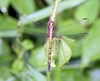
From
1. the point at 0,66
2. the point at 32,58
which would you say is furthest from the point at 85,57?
the point at 0,66

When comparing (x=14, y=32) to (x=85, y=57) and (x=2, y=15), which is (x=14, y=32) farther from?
(x=85, y=57)

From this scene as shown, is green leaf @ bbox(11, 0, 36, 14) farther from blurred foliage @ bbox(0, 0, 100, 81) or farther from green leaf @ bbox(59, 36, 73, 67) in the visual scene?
green leaf @ bbox(59, 36, 73, 67)

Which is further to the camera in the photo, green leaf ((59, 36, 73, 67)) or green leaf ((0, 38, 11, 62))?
Answer: green leaf ((0, 38, 11, 62))

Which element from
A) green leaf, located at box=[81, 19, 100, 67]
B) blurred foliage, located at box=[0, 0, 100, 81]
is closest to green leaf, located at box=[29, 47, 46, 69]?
blurred foliage, located at box=[0, 0, 100, 81]

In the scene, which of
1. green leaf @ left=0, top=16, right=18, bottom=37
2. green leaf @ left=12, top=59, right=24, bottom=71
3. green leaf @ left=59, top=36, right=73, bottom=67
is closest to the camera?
green leaf @ left=59, top=36, right=73, bottom=67

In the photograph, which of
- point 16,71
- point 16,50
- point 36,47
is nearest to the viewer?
point 16,71

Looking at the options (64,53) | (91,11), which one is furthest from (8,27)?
(64,53)

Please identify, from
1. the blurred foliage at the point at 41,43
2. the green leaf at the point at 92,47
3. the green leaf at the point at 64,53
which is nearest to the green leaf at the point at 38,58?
the blurred foliage at the point at 41,43

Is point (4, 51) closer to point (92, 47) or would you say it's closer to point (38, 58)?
point (38, 58)
